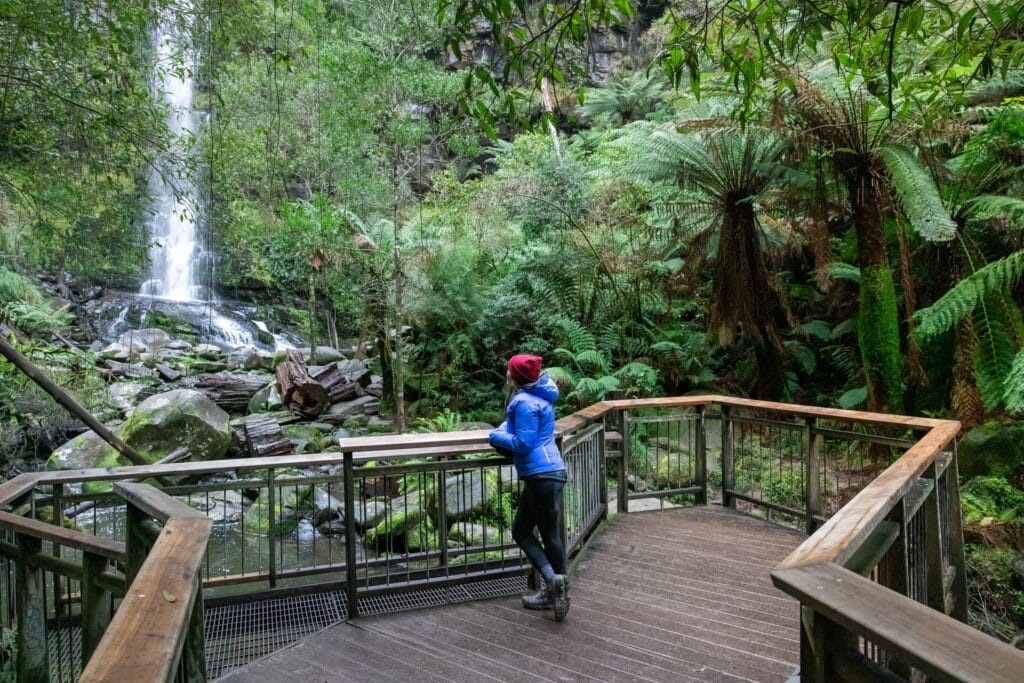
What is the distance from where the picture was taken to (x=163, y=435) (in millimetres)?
9250

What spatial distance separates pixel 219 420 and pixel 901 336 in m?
10.1

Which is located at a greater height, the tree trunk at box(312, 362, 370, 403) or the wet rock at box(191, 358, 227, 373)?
the wet rock at box(191, 358, 227, 373)

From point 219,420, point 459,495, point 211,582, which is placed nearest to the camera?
point 211,582

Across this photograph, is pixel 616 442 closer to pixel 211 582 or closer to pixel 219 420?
pixel 211 582

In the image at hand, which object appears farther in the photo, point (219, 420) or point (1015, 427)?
point (219, 420)

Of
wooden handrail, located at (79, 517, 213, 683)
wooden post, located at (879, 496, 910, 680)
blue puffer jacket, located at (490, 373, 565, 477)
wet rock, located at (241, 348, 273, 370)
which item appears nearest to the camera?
wooden handrail, located at (79, 517, 213, 683)

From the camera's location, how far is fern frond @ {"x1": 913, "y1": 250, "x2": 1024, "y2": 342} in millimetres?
5910

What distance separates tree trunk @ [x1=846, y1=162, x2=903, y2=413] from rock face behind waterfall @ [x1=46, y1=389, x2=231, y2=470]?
9.27 metres

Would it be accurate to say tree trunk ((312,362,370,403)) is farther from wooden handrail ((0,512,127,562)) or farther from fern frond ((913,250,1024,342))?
wooden handrail ((0,512,127,562))

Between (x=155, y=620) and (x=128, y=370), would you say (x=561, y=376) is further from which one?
(x=128, y=370)

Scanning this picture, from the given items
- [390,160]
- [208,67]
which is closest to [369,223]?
[390,160]

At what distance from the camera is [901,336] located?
7766mm

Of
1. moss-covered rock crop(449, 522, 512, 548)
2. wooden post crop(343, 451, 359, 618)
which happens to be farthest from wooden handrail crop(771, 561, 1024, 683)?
moss-covered rock crop(449, 522, 512, 548)

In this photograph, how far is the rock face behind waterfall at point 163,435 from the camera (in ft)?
28.8
